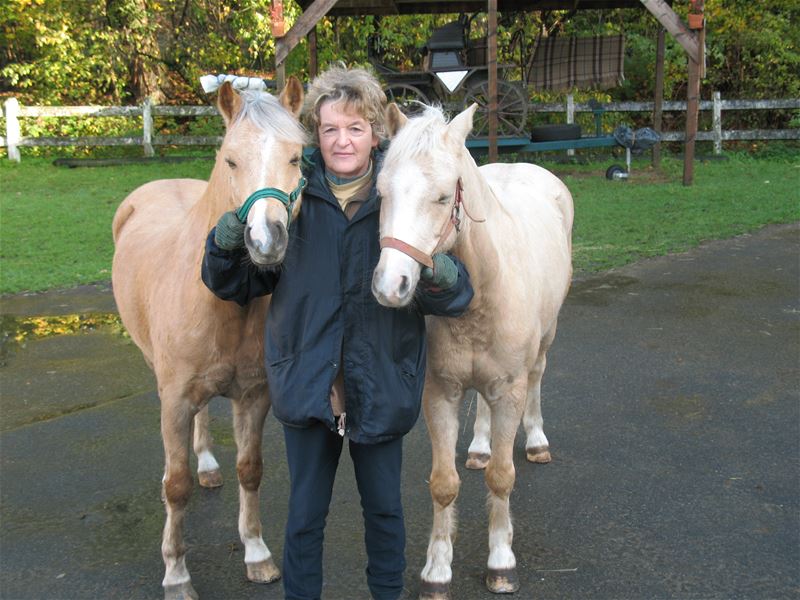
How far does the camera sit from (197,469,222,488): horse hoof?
4113 mm

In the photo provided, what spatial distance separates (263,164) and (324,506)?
47.0 inches

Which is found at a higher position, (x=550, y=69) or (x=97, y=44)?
(x=97, y=44)

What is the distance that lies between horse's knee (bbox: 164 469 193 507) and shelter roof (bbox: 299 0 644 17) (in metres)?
12.4

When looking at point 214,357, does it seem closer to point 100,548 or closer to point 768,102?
point 100,548

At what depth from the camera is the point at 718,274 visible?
7969 mm

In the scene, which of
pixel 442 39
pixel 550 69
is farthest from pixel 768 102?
pixel 442 39

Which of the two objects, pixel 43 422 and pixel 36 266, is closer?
pixel 43 422

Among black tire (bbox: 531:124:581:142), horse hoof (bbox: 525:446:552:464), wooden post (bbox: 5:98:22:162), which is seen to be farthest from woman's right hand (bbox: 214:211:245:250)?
wooden post (bbox: 5:98:22:162)

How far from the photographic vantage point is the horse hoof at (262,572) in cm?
328

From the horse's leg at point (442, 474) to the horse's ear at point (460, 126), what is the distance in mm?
994

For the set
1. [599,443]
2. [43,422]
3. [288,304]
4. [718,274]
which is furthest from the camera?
[718,274]

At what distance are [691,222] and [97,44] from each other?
15700 mm

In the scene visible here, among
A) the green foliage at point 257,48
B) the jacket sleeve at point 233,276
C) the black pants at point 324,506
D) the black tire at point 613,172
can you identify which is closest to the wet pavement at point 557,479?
the black pants at point 324,506

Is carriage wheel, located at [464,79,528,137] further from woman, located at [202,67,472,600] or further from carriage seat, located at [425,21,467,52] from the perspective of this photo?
woman, located at [202,67,472,600]
